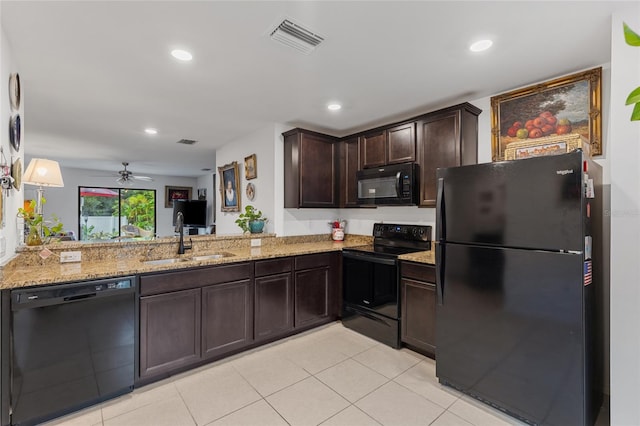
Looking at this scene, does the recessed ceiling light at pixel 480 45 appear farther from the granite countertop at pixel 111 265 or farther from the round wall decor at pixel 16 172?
the round wall decor at pixel 16 172

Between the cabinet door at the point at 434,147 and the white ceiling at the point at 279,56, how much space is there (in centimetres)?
24

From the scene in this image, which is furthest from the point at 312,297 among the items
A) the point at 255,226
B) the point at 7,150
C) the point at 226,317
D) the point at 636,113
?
the point at 636,113

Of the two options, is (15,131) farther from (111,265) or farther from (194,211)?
(194,211)

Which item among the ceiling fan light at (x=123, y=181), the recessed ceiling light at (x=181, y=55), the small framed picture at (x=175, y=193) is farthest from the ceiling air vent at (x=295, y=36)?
the small framed picture at (x=175, y=193)

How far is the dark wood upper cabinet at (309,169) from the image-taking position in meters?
3.60

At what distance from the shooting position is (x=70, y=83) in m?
2.61

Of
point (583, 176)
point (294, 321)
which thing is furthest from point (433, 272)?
point (294, 321)

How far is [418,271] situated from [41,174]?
3.22m

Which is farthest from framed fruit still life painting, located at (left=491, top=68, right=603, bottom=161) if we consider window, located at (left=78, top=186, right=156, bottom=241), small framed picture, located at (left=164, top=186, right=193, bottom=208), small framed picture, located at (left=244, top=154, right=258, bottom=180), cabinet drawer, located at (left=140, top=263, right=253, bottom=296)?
small framed picture, located at (left=164, top=186, right=193, bottom=208)

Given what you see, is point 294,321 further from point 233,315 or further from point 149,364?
point 149,364

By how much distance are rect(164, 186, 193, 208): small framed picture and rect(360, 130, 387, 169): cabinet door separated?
7.23 m

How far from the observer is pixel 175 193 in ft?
29.6

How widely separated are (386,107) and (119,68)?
8.01 feet

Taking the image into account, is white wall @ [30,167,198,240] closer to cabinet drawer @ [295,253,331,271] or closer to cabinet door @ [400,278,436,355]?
cabinet drawer @ [295,253,331,271]
